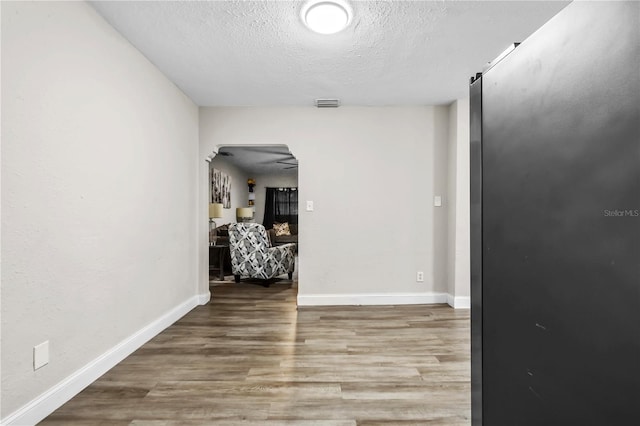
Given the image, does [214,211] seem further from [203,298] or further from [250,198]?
[250,198]

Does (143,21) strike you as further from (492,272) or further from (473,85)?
(492,272)

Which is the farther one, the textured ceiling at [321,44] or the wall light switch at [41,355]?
the textured ceiling at [321,44]

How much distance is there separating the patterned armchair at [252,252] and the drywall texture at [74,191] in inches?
72.3

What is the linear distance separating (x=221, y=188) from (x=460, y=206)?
4979mm

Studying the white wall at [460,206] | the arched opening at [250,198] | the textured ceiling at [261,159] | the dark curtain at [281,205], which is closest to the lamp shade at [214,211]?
the arched opening at [250,198]

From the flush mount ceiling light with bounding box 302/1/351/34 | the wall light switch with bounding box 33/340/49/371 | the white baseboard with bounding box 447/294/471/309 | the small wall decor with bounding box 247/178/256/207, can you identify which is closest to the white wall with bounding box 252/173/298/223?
the small wall decor with bounding box 247/178/256/207

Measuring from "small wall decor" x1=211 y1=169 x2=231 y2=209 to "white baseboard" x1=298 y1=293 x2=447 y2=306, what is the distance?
364 centimetres

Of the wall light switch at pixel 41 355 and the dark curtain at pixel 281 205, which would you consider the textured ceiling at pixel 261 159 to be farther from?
the wall light switch at pixel 41 355

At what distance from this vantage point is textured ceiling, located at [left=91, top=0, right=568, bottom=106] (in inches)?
82.1

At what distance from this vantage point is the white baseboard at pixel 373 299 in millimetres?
3881

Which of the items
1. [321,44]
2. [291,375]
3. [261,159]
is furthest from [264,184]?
[291,375]

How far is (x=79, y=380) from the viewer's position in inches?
77.1

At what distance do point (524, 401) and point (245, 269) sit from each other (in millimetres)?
4591

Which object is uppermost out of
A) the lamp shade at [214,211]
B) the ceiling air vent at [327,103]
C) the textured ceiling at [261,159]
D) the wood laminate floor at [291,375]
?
the textured ceiling at [261,159]
